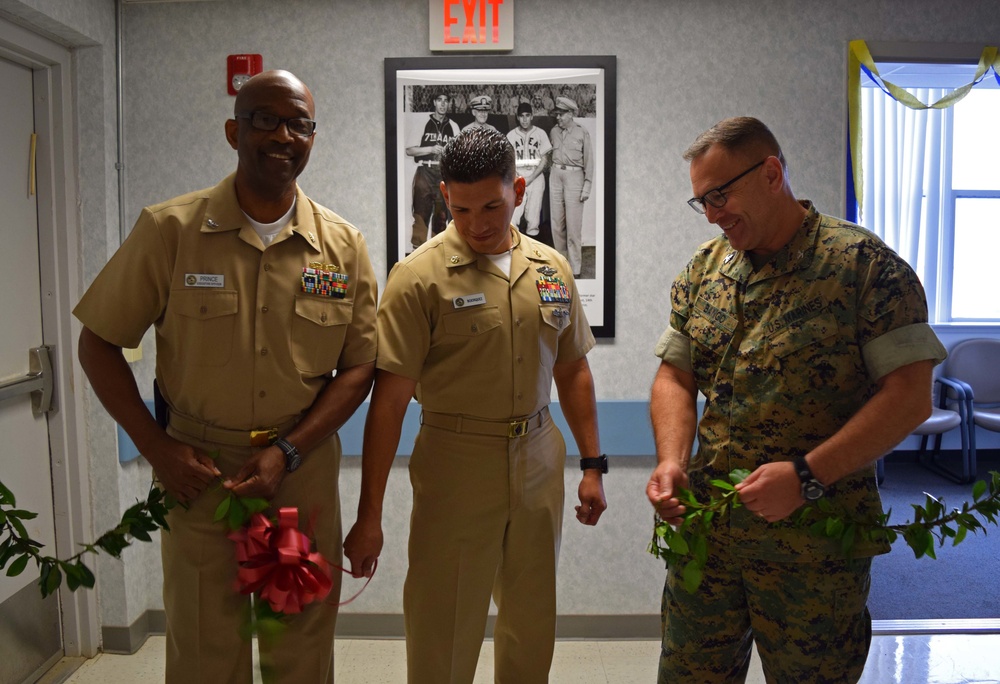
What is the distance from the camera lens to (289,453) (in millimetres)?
1802

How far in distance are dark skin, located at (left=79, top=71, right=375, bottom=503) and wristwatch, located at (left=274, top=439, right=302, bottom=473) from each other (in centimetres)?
1

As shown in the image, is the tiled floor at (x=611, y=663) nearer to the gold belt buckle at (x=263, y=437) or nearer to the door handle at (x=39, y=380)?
the door handle at (x=39, y=380)

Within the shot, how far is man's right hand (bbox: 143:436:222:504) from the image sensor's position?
1753mm

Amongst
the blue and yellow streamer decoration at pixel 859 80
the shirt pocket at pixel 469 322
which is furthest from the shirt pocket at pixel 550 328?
the blue and yellow streamer decoration at pixel 859 80

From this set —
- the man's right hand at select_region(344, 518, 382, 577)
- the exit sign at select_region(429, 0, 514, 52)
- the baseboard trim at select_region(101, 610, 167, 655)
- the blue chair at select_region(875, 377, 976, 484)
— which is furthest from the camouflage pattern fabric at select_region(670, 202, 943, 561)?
the blue chair at select_region(875, 377, 976, 484)

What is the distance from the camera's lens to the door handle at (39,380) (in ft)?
9.29

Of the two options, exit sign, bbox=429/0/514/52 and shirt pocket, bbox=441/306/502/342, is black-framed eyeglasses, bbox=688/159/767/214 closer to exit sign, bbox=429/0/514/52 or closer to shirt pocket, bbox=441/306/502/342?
shirt pocket, bbox=441/306/502/342

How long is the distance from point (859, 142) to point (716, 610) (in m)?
2.13

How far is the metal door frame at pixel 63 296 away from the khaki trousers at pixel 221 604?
140cm

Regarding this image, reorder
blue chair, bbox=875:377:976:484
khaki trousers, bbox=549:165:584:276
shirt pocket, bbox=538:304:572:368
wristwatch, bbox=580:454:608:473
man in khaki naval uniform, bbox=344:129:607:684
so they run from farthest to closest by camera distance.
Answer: blue chair, bbox=875:377:976:484, khaki trousers, bbox=549:165:584:276, wristwatch, bbox=580:454:608:473, shirt pocket, bbox=538:304:572:368, man in khaki naval uniform, bbox=344:129:607:684

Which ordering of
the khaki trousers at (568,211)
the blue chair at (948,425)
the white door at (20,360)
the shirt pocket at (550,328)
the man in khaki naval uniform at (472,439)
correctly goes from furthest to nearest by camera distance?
the blue chair at (948,425) < the khaki trousers at (568,211) < the white door at (20,360) < the shirt pocket at (550,328) < the man in khaki naval uniform at (472,439)

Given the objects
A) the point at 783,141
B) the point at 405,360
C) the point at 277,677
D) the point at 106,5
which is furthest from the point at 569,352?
the point at 106,5

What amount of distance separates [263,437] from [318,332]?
276 mm

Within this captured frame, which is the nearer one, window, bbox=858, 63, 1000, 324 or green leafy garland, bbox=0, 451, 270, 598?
green leafy garland, bbox=0, 451, 270, 598
